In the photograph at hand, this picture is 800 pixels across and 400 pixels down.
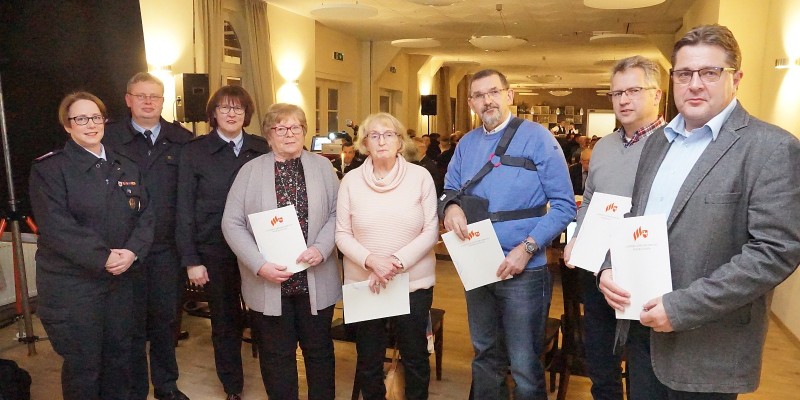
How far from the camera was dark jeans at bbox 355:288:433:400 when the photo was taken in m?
2.46

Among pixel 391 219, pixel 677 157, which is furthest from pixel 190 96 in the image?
pixel 677 157

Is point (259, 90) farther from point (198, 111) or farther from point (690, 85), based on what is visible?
point (690, 85)

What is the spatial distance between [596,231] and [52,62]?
3.77 metres

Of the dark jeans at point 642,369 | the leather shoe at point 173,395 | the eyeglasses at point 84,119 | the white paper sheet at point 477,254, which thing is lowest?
the leather shoe at point 173,395

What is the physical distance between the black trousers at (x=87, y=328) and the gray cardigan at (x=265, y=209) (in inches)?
22.6

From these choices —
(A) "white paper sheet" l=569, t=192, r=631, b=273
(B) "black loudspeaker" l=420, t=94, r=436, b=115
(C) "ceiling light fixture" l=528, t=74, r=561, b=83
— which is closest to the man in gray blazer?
(A) "white paper sheet" l=569, t=192, r=631, b=273

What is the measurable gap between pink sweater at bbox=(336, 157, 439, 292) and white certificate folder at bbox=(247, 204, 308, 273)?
19 centimetres

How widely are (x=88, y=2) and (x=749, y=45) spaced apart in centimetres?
604

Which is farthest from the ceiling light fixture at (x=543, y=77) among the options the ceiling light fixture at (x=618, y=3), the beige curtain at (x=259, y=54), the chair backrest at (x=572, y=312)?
the chair backrest at (x=572, y=312)

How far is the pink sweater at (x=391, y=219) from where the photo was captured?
7.82 ft

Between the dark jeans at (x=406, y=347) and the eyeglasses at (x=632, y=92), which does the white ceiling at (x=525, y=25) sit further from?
the dark jeans at (x=406, y=347)

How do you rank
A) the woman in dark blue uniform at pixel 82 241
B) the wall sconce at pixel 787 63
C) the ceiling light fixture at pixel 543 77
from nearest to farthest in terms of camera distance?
1. the woman in dark blue uniform at pixel 82 241
2. the wall sconce at pixel 787 63
3. the ceiling light fixture at pixel 543 77

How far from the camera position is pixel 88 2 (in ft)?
13.3

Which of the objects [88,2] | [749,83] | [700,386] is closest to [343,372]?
[700,386]
